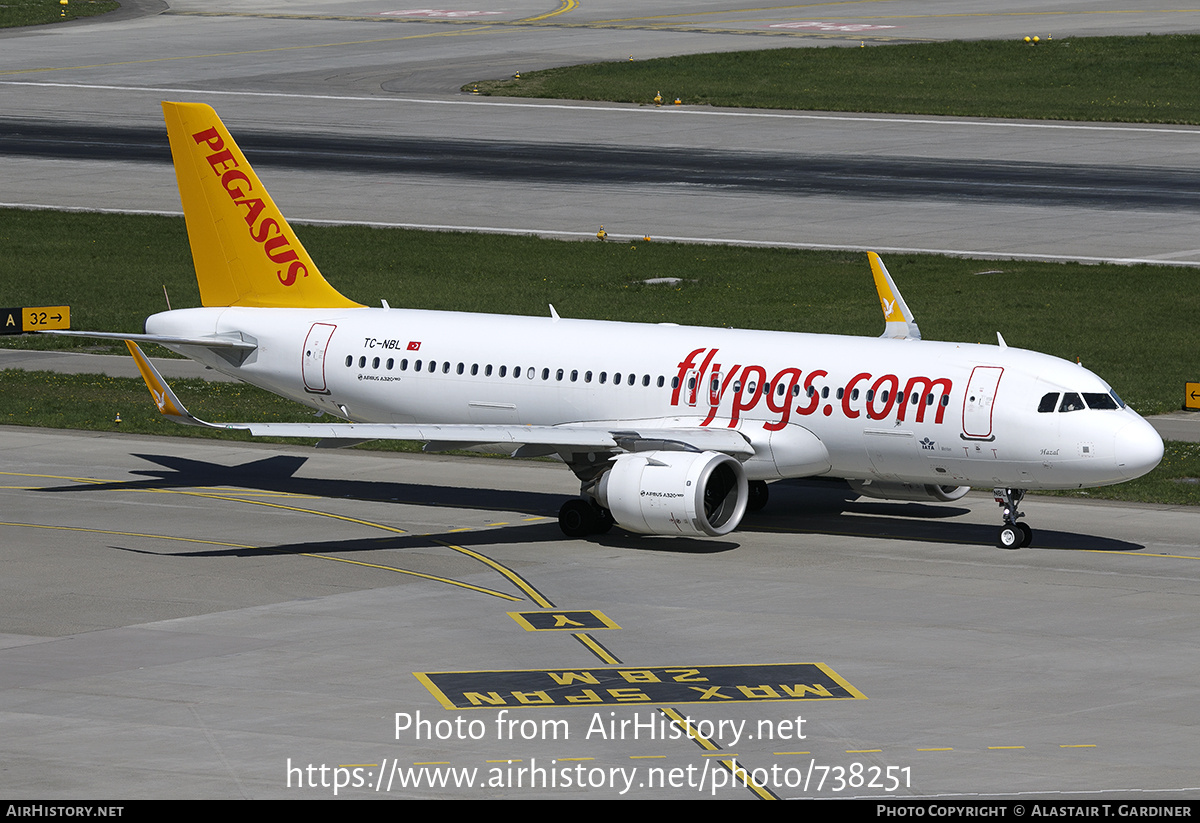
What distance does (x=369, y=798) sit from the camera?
2431 cm

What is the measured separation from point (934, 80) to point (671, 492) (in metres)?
76.1

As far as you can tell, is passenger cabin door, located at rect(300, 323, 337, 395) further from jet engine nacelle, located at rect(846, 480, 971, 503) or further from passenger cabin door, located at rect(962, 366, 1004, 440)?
passenger cabin door, located at rect(962, 366, 1004, 440)

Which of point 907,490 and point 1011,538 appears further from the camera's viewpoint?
point 907,490

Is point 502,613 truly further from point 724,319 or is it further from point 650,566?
point 724,319

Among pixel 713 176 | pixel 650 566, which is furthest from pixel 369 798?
pixel 713 176

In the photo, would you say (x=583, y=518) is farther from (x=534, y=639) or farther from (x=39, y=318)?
(x=39, y=318)

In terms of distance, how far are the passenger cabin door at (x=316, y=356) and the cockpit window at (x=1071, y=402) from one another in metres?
17.3

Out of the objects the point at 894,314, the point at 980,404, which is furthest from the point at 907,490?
the point at 894,314

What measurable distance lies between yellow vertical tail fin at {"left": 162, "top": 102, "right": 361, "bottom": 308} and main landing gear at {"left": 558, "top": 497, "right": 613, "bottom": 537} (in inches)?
374

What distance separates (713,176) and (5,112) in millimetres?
42482

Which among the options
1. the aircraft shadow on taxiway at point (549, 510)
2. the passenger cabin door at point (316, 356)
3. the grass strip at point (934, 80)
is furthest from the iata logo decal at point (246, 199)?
the grass strip at point (934, 80)

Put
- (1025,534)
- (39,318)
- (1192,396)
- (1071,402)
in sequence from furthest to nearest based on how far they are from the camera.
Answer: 1. (39,318)
2. (1192,396)
3. (1025,534)
4. (1071,402)

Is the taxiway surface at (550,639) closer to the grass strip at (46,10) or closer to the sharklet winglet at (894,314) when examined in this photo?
the sharklet winglet at (894,314)

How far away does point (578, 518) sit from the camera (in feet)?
135
